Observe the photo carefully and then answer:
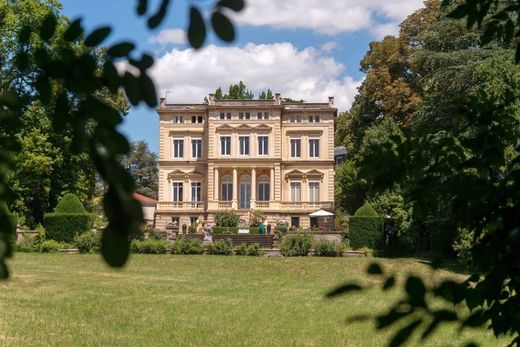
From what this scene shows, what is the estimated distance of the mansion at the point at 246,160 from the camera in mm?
45906

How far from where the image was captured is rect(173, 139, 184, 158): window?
156ft

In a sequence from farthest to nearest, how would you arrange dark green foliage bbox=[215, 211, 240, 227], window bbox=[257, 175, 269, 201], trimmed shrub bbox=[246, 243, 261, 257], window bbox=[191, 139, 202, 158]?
window bbox=[191, 139, 202, 158] → window bbox=[257, 175, 269, 201] → dark green foliage bbox=[215, 211, 240, 227] → trimmed shrub bbox=[246, 243, 261, 257]

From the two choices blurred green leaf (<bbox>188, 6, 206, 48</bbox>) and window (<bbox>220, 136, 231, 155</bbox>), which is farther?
window (<bbox>220, 136, 231, 155</bbox>)

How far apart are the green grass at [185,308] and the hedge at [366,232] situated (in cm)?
677

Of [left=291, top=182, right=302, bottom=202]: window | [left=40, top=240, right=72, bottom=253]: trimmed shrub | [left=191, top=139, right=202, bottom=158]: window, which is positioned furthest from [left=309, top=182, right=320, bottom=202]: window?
[left=40, top=240, right=72, bottom=253]: trimmed shrub

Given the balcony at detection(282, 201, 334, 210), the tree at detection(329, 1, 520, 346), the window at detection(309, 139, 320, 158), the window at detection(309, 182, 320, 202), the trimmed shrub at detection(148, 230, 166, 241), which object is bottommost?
the trimmed shrub at detection(148, 230, 166, 241)

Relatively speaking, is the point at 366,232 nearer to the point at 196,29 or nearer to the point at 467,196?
the point at 467,196

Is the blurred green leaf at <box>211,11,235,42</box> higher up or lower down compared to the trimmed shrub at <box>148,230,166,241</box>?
higher up

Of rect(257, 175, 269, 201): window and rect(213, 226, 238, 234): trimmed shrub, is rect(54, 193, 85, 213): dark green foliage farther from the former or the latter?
rect(257, 175, 269, 201): window

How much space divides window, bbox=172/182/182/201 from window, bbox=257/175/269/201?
5936 mm

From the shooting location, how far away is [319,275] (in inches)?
906

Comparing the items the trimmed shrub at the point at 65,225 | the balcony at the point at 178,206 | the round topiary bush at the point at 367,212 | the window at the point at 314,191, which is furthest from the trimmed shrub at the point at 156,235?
the window at the point at 314,191

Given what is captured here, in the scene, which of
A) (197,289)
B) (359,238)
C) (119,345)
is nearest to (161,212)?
(359,238)

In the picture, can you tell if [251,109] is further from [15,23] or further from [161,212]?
[15,23]
